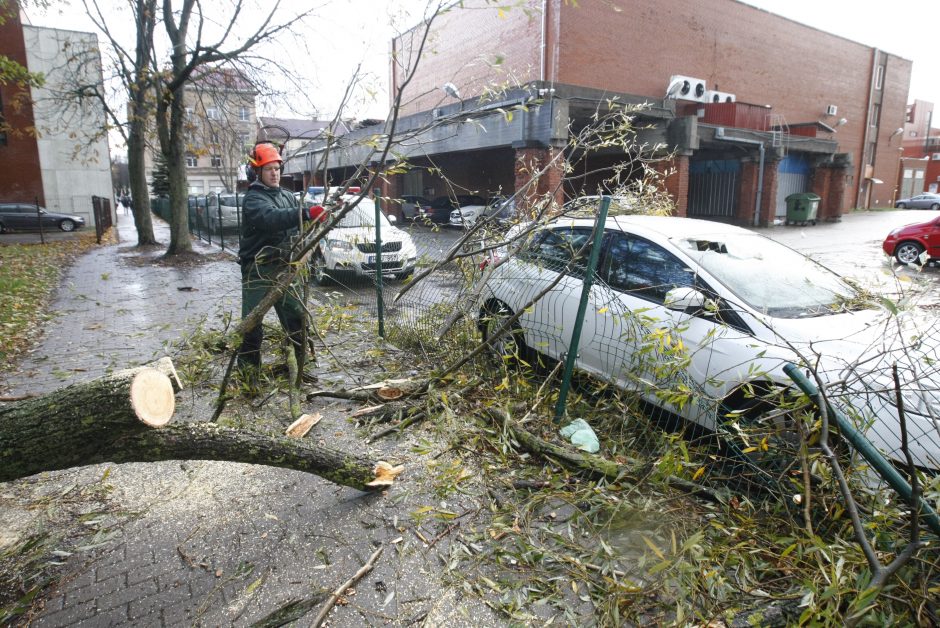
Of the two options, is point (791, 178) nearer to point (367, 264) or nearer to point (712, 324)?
point (367, 264)

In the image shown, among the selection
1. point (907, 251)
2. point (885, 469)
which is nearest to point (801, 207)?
point (907, 251)

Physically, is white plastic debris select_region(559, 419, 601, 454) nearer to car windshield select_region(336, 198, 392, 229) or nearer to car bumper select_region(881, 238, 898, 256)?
car windshield select_region(336, 198, 392, 229)

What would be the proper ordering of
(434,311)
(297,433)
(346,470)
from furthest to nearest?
(434,311) → (297,433) → (346,470)

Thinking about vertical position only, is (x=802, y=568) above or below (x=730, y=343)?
below

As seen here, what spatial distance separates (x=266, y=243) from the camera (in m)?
4.37

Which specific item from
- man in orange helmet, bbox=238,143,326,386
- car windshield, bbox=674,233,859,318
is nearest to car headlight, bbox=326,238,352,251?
man in orange helmet, bbox=238,143,326,386

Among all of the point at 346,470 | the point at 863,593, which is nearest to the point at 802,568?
the point at 863,593

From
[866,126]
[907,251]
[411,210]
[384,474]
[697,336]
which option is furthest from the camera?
[866,126]

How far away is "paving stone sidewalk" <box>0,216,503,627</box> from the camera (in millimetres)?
2330

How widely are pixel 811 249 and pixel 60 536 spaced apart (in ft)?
64.8

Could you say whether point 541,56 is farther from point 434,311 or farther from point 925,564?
point 925,564

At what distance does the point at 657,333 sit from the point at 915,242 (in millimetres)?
13902

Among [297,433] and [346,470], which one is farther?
[297,433]

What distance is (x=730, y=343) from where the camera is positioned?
134 inches
